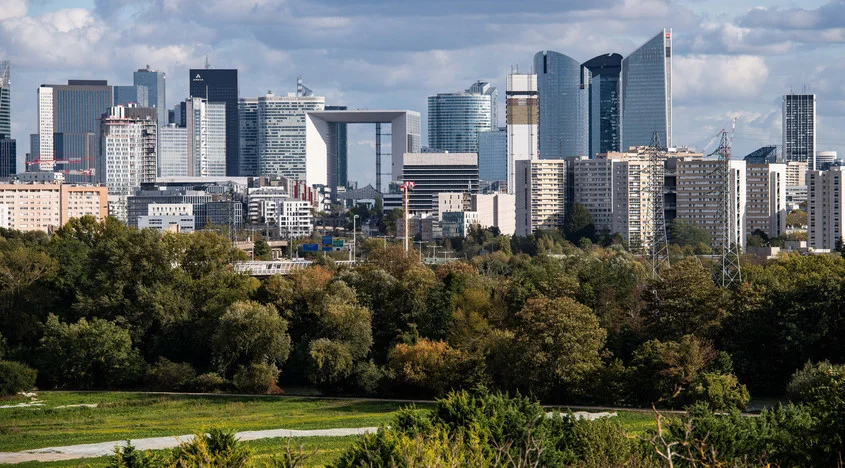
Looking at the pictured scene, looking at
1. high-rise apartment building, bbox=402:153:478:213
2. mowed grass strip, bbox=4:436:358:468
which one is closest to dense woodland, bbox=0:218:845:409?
mowed grass strip, bbox=4:436:358:468

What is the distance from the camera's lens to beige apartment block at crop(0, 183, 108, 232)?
156 meters

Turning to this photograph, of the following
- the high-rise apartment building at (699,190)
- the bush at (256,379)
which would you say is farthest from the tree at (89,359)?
the high-rise apartment building at (699,190)

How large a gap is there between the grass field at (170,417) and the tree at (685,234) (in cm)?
7091

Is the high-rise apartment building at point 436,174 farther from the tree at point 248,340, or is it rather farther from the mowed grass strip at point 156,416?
the mowed grass strip at point 156,416

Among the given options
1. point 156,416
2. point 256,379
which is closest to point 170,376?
point 256,379

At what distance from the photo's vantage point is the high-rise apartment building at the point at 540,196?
15050cm

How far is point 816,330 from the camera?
45125 millimetres

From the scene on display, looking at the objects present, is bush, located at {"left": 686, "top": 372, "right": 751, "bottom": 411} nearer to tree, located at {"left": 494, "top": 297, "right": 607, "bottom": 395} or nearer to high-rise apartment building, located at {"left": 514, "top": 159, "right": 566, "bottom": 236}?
tree, located at {"left": 494, "top": 297, "right": 607, "bottom": 395}

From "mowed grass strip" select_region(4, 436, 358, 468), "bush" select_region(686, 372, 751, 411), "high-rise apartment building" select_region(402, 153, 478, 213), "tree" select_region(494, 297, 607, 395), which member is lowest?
"mowed grass strip" select_region(4, 436, 358, 468)

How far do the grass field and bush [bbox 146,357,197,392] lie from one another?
1.86m

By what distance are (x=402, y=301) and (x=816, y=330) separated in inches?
702

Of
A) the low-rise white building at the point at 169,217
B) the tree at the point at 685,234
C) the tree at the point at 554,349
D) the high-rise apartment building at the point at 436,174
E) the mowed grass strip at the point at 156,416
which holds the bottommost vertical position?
the mowed grass strip at the point at 156,416

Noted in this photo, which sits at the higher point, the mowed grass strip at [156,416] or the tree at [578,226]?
the tree at [578,226]

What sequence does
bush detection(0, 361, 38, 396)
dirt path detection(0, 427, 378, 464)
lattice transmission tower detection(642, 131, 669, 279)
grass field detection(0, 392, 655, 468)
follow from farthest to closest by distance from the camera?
1. lattice transmission tower detection(642, 131, 669, 279)
2. bush detection(0, 361, 38, 396)
3. grass field detection(0, 392, 655, 468)
4. dirt path detection(0, 427, 378, 464)
